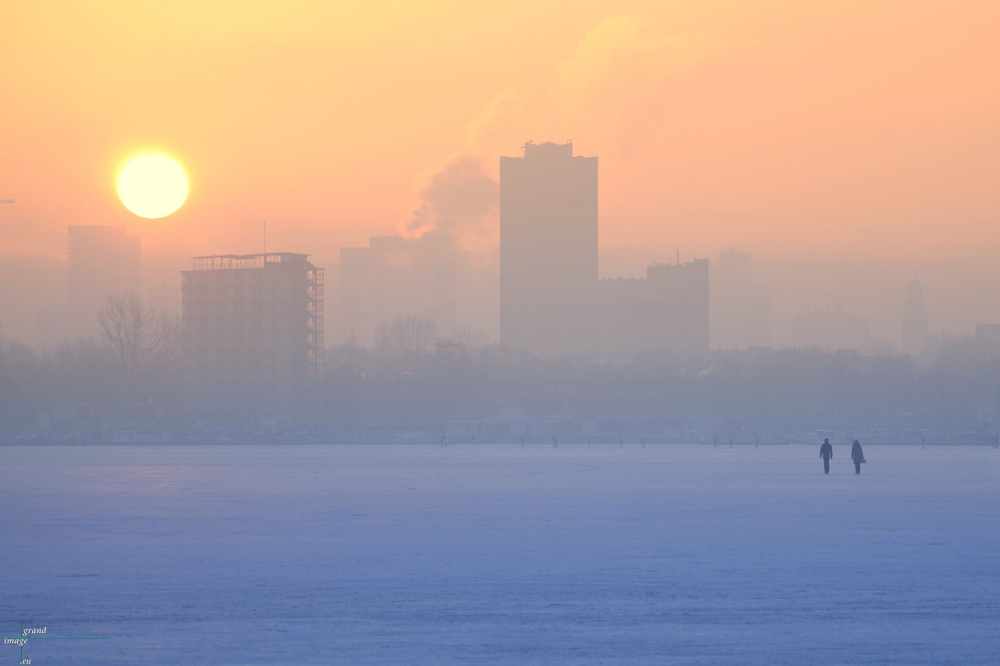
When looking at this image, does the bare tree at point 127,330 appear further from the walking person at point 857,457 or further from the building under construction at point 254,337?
the walking person at point 857,457

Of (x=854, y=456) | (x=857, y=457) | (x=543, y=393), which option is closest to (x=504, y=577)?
(x=857, y=457)

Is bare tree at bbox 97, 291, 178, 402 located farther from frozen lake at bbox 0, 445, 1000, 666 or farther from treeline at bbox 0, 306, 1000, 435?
frozen lake at bbox 0, 445, 1000, 666

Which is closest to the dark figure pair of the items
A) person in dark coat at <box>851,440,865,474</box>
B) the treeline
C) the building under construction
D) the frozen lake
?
person in dark coat at <box>851,440,865,474</box>

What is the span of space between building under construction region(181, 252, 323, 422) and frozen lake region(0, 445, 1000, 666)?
115 metres

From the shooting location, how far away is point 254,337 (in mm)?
148375

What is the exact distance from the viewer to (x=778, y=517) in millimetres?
25594

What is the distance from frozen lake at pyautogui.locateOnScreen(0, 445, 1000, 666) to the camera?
490 inches

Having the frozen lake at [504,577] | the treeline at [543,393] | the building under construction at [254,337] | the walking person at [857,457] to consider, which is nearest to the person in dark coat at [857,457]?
the walking person at [857,457]

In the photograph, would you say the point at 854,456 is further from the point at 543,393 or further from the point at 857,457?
the point at 543,393

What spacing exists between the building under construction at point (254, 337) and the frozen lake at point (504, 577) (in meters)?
115

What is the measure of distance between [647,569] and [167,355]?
142225 mm

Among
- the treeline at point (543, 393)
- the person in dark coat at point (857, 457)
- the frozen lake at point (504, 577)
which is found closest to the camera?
the frozen lake at point (504, 577)

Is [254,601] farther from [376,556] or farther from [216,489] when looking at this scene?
[216,489]

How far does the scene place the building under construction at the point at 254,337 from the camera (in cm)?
14750
